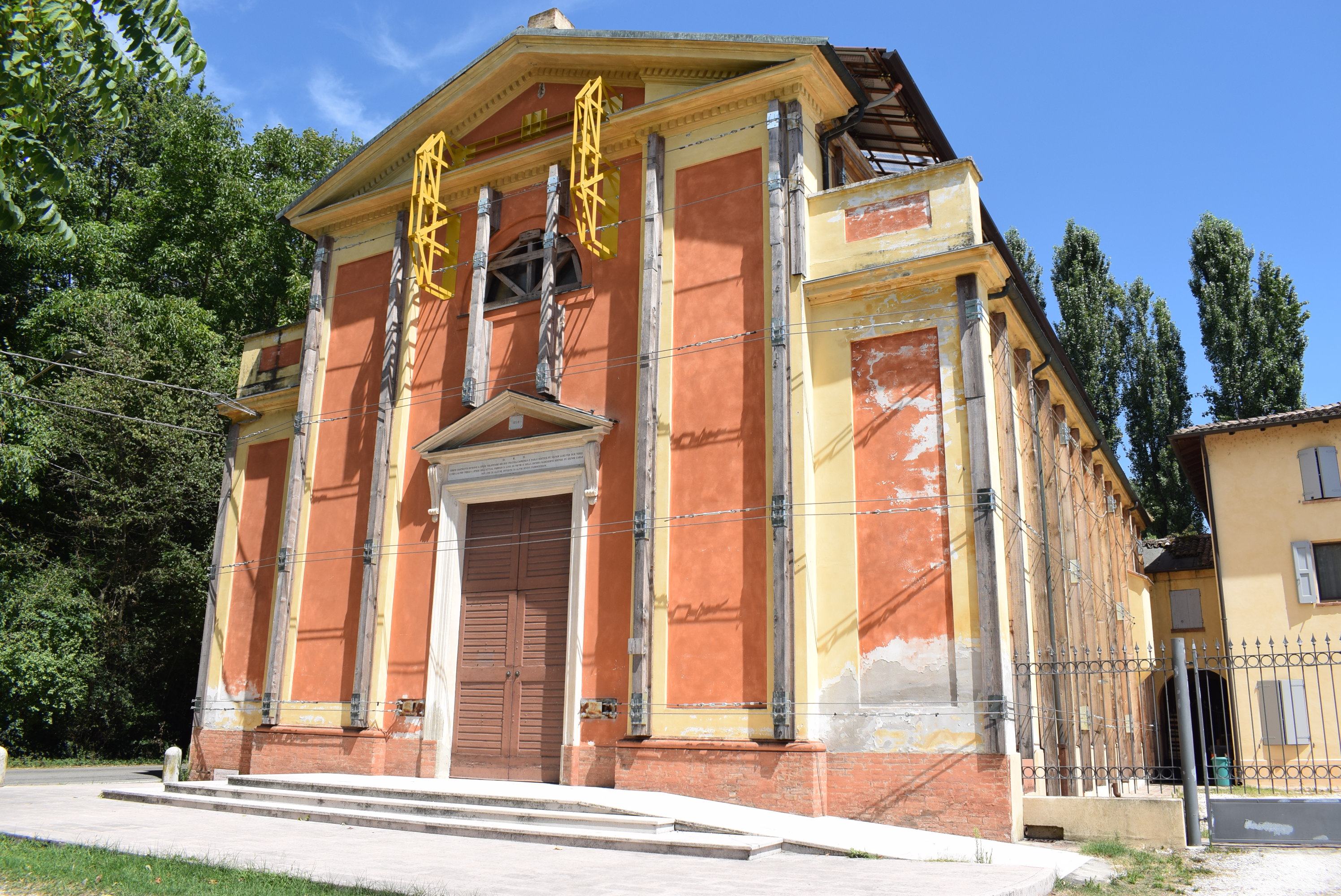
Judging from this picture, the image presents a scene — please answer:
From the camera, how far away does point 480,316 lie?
15.4 metres

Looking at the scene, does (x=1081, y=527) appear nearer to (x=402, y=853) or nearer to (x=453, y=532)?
(x=453, y=532)

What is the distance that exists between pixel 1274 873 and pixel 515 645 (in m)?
9.16

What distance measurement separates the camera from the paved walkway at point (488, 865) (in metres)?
6.83

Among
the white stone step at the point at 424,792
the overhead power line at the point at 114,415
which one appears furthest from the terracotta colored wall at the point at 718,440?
the overhead power line at the point at 114,415

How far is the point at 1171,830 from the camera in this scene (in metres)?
9.93

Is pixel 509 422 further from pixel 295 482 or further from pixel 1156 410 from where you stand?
pixel 1156 410

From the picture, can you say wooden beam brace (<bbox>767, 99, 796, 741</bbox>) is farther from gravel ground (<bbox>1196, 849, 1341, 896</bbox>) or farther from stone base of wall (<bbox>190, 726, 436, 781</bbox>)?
stone base of wall (<bbox>190, 726, 436, 781</bbox>)

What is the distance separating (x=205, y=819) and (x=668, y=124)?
1056 cm

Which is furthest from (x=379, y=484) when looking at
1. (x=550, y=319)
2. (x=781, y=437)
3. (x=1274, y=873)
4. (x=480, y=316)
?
(x=1274, y=873)

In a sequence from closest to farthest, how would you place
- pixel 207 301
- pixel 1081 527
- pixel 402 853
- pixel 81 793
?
pixel 402 853 < pixel 81 793 < pixel 1081 527 < pixel 207 301

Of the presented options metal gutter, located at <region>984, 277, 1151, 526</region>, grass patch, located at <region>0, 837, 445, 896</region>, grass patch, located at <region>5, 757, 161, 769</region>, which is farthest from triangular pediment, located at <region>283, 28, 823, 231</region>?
grass patch, located at <region>5, 757, 161, 769</region>

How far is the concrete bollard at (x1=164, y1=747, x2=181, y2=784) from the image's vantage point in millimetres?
14047

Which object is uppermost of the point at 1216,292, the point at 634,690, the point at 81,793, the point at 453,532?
the point at 1216,292

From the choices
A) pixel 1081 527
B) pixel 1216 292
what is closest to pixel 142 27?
pixel 1081 527
